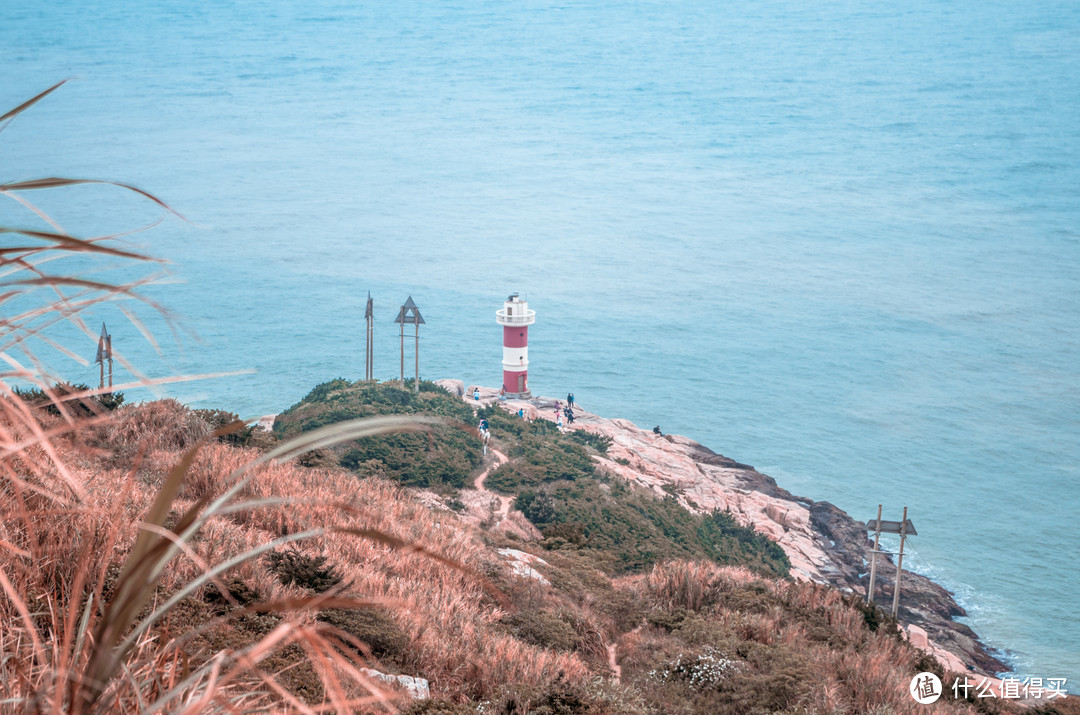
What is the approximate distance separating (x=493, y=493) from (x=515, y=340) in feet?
51.2

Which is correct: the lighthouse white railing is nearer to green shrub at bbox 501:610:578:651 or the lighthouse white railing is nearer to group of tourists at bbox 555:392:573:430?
group of tourists at bbox 555:392:573:430

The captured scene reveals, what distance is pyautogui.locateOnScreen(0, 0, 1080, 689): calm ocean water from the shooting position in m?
57.5

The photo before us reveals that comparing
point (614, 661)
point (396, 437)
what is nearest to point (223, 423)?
point (614, 661)

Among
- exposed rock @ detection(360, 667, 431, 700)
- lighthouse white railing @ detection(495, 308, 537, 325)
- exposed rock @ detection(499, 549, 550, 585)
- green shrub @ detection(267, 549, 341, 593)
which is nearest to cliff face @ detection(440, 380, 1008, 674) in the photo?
lighthouse white railing @ detection(495, 308, 537, 325)

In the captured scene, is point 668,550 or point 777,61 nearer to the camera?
point 668,550

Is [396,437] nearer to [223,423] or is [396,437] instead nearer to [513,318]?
[223,423]

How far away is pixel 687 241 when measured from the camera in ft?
376

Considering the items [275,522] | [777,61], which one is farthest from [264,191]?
[275,522]

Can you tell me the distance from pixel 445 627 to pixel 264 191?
13802cm

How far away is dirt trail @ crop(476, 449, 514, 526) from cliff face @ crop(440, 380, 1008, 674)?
3.89m

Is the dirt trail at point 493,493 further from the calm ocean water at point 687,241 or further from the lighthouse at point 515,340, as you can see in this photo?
the lighthouse at point 515,340

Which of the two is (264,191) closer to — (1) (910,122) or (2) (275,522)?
(1) (910,122)

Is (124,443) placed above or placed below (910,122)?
below

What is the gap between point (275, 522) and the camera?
6.59 meters
